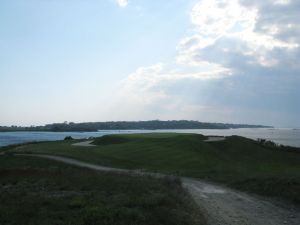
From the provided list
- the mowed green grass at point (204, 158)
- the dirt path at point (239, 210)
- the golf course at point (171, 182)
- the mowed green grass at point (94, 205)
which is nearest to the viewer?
the mowed green grass at point (94, 205)

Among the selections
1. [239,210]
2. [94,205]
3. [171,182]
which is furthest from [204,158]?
[94,205]

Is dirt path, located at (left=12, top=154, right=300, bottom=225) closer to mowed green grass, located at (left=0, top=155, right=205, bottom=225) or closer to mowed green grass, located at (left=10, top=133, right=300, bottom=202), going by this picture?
mowed green grass, located at (left=0, top=155, right=205, bottom=225)

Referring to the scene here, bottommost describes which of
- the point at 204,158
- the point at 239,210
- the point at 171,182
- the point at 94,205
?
the point at 239,210

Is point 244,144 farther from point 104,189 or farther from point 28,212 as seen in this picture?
point 28,212

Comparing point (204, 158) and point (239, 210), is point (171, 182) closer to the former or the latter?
point (239, 210)

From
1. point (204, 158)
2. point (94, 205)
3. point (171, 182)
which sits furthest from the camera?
point (204, 158)

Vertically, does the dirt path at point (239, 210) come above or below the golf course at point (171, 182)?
below

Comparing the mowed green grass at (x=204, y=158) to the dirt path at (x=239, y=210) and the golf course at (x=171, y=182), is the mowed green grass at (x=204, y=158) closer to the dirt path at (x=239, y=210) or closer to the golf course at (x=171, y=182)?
the golf course at (x=171, y=182)

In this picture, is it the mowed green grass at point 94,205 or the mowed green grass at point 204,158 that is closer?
the mowed green grass at point 94,205

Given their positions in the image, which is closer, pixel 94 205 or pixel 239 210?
pixel 94 205

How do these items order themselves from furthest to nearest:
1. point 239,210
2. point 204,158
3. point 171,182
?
point 204,158 < point 171,182 < point 239,210

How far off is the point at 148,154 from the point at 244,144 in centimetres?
1439

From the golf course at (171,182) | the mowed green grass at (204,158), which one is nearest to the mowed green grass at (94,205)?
the golf course at (171,182)

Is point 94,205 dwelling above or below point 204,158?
above
